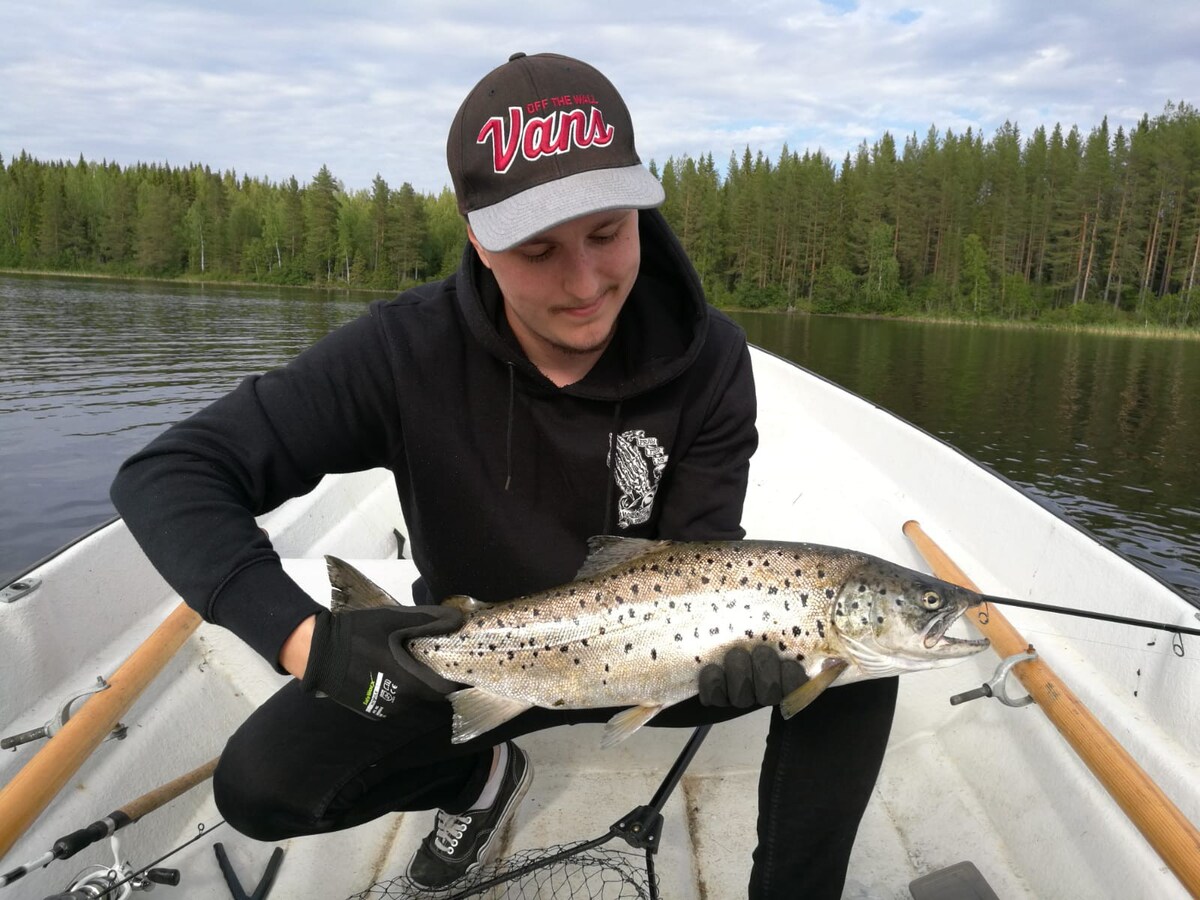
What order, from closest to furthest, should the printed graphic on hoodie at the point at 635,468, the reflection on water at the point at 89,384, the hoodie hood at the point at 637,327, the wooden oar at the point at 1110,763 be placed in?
the wooden oar at the point at 1110,763 < the hoodie hood at the point at 637,327 < the printed graphic on hoodie at the point at 635,468 < the reflection on water at the point at 89,384

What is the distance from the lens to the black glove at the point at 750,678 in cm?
221

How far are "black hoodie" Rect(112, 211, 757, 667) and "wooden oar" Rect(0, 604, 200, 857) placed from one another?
86 centimetres

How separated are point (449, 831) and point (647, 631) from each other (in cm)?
119

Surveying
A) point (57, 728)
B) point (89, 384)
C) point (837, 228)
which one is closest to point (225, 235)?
point (837, 228)

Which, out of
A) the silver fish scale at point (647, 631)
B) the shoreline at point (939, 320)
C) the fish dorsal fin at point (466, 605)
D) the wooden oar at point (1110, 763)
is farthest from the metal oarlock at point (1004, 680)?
the shoreline at point (939, 320)

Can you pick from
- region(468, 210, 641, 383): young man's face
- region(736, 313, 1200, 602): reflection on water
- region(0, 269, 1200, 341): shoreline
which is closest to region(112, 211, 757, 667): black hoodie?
region(468, 210, 641, 383): young man's face

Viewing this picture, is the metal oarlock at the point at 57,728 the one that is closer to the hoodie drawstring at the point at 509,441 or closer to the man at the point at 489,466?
the man at the point at 489,466

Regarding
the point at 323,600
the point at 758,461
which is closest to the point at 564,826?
the point at 323,600

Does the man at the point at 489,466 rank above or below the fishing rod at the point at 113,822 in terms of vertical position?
above

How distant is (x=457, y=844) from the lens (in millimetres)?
2865

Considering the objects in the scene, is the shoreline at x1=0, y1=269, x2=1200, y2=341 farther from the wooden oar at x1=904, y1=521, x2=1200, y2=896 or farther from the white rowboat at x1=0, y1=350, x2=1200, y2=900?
the wooden oar at x1=904, y1=521, x2=1200, y2=896

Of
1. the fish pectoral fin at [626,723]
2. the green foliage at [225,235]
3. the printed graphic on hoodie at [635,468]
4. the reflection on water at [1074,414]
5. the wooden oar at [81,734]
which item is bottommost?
the reflection on water at [1074,414]

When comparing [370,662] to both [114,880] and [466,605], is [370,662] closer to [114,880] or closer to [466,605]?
[466,605]

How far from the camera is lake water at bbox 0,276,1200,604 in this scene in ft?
39.2
